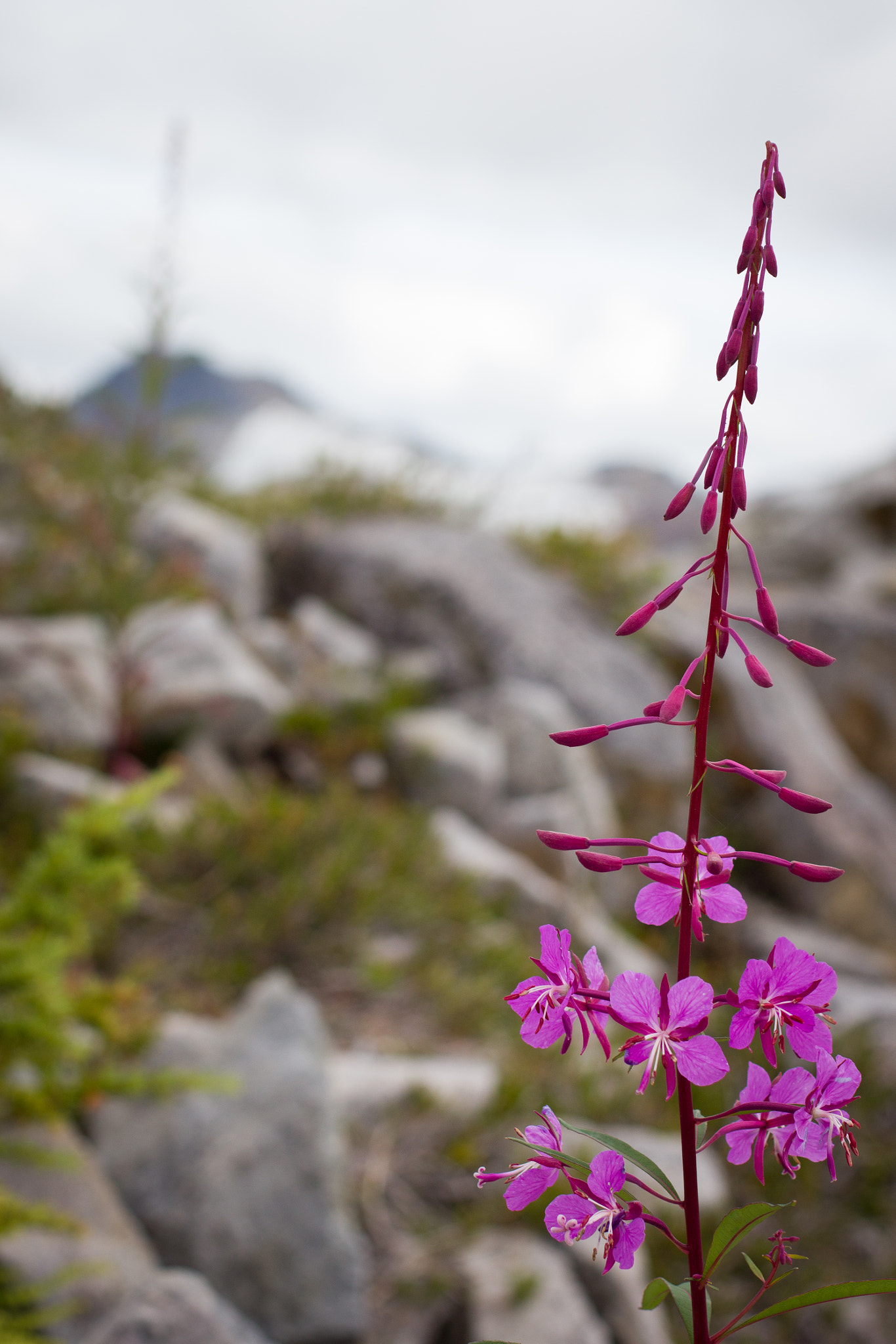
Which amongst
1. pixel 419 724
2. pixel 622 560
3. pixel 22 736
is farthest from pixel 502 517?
pixel 22 736

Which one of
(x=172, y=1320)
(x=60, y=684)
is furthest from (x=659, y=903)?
(x=60, y=684)

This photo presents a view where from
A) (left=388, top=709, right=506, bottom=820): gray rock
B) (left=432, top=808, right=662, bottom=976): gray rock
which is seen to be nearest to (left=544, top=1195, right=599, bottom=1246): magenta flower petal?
(left=432, top=808, right=662, bottom=976): gray rock

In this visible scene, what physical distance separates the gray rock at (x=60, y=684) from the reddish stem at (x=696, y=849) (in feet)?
13.8

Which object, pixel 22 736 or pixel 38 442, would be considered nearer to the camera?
pixel 22 736

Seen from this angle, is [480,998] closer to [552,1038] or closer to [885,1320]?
[885,1320]

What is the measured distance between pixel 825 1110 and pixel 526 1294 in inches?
81.5

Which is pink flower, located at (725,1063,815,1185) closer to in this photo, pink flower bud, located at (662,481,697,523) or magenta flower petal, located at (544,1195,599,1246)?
magenta flower petal, located at (544,1195,599,1246)

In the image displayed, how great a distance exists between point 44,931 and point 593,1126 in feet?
6.17

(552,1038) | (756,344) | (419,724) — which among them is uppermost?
(756,344)

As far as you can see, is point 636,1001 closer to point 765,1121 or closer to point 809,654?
point 765,1121

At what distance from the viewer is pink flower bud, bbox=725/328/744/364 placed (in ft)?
2.67

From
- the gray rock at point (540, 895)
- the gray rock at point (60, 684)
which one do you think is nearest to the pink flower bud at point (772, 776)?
the gray rock at point (540, 895)

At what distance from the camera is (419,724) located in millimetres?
6016

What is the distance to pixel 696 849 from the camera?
761 millimetres
